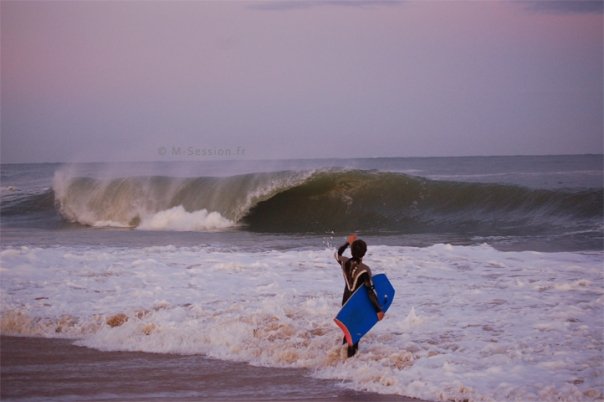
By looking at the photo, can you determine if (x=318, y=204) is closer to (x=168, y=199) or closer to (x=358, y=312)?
(x=168, y=199)

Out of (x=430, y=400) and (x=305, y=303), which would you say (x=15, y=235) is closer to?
(x=305, y=303)

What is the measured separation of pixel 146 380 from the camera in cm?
593

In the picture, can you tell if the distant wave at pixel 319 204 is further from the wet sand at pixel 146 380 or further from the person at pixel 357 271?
the wet sand at pixel 146 380

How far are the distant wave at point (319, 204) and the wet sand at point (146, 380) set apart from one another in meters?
11.2

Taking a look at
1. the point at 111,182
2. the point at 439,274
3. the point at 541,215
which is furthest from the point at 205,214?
the point at 439,274

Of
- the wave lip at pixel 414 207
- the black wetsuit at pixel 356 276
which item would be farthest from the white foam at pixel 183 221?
the black wetsuit at pixel 356 276

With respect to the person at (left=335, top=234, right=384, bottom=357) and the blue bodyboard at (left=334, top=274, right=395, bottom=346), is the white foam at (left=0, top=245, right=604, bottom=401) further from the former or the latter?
the person at (left=335, top=234, right=384, bottom=357)

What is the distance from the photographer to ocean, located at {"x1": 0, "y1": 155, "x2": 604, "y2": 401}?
20.2ft

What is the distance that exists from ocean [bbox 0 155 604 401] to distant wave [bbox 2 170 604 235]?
0.09m

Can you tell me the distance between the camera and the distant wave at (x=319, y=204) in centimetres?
1795

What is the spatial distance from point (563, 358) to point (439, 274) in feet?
12.2

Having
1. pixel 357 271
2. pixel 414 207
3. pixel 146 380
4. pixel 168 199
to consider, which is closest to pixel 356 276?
pixel 357 271

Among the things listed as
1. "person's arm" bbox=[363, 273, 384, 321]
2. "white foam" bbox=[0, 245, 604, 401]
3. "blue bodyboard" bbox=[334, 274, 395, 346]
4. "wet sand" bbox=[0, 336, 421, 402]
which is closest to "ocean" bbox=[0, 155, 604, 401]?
"white foam" bbox=[0, 245, 604, 401]

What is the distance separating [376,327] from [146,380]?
8.21 feet
